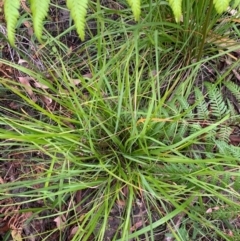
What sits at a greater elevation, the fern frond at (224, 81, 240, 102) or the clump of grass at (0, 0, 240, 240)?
the fern frond at (224, 81, 240, 102)

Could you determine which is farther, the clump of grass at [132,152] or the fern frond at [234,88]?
the fern frond at [234,88]

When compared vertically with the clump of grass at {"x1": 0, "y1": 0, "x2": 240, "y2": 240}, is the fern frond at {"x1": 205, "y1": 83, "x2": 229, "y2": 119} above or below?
above

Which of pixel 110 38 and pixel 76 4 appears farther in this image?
pixel 110 38

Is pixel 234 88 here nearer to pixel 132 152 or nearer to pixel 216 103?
pixel 216 103

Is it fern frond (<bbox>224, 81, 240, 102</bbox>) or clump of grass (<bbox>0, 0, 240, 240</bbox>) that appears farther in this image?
fern frond (<bbox>224, 81, 240, 102</bbox>)

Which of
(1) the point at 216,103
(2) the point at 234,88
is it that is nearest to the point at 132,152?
(1) the point at 216,103

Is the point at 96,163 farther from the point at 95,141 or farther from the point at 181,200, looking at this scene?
the point at 181,200

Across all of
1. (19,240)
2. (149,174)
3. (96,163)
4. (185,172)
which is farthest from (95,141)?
(19,240)

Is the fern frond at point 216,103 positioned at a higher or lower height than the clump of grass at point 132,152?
higher

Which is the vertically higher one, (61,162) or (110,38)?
(110,38)

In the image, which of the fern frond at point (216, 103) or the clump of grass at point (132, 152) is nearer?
the clump of grass at point (132, 152)

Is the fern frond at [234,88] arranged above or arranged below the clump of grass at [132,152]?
above
